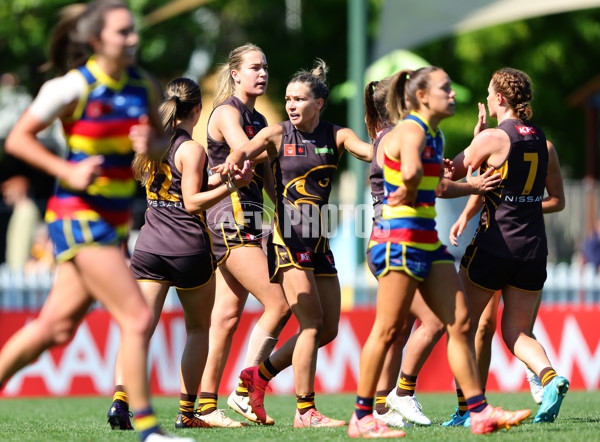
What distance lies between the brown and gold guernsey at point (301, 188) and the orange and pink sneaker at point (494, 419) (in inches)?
64.2

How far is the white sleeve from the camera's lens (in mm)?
4594

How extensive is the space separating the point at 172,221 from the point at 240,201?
583 millimetres

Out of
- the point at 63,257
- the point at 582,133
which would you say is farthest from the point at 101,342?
the point at 582,133

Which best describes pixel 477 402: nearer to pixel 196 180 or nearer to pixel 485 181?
pixel 485 181

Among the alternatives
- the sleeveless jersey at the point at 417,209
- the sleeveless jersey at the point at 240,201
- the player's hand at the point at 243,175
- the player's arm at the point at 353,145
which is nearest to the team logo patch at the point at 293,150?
the player's arm at the point at 353,145

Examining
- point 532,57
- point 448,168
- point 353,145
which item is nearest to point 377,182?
point 353,145

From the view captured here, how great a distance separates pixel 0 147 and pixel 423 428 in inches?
745

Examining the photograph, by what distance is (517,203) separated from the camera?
250 inches

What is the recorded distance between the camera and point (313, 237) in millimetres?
6270

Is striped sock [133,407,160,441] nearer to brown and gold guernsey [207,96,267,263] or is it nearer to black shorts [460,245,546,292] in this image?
brown and gold guernsey [207,96,267,263]

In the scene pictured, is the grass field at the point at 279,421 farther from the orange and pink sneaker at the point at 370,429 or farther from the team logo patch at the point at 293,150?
the team logo patch at the point at 293,150

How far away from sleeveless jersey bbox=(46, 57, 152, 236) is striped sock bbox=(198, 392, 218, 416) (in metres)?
2.21

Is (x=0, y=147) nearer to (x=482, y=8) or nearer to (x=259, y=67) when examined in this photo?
(x=482, y=8)

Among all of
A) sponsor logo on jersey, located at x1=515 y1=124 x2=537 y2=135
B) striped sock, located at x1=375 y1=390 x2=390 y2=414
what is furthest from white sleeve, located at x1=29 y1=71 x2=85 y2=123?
striped sock, located at x1=375 y1=390 x2=390 y2=414
